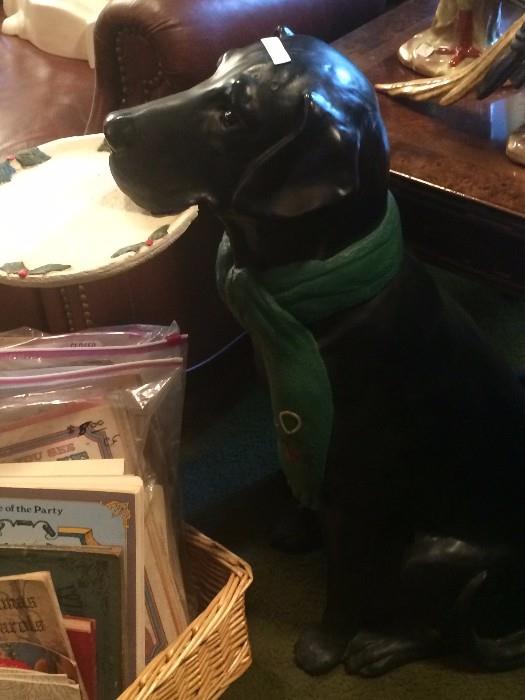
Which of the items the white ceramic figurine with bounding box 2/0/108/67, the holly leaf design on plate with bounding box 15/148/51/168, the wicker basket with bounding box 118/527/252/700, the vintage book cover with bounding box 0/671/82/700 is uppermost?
the holly leaf design on plate with bounding box 15/148/51/168

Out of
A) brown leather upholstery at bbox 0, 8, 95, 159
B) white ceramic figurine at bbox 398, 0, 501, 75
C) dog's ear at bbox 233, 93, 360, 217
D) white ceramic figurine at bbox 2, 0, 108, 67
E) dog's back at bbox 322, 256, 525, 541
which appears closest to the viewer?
dog's ear at bbox 233, 93, 360, 217

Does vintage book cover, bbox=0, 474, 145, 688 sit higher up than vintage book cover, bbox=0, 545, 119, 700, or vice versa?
vintage book cover, bbox=0, 474, 145, 688

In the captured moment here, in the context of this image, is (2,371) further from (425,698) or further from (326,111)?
(425,698)

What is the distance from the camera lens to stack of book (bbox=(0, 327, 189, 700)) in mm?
840

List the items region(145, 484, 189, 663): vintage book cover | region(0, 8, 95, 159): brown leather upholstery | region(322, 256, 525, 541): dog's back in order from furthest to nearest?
region(0, 8, 95, 159): brown leather upholstery
region(145, 484, 189, 663): vintage book cover
region(322, 256, 525, 541): dog's back

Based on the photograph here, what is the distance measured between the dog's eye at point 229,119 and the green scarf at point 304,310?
0.45 ft

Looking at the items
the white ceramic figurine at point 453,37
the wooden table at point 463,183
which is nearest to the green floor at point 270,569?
the wooden table at point 463,183

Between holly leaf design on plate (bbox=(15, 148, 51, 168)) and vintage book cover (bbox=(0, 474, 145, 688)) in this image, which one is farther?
holly leaf design on plate (bbox=(15, 148, 51, 168))

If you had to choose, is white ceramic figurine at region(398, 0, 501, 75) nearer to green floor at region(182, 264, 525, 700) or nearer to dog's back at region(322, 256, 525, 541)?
dog's back at region(322, 256, 525, 541)

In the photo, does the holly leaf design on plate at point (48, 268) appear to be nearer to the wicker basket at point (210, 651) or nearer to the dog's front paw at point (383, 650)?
the wicker basket at point (210, 651)

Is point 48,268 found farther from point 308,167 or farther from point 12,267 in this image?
point 308,167

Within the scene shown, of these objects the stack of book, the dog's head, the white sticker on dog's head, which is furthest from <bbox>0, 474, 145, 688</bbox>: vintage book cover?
the white sticker on dog's head

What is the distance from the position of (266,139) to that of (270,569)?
708 mm

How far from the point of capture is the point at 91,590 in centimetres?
86
